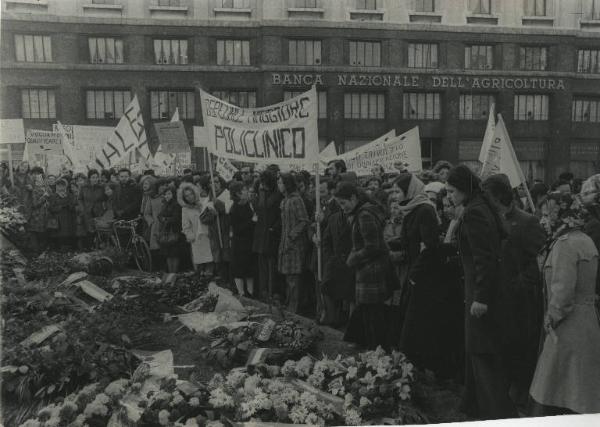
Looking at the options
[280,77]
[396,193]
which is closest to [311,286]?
[396,193]

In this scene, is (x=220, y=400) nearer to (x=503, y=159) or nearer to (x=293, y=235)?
(x=293, y=235)

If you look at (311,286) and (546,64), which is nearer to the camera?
(546,64)

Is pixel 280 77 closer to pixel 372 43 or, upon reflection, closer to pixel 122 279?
pixel 372 43

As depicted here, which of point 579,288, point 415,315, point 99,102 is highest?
point 99,102

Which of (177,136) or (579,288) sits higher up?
(177,136)

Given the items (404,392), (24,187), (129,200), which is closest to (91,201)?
(129,200)

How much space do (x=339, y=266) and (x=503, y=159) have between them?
7.45 feet

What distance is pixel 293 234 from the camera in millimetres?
8039

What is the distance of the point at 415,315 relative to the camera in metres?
5.59

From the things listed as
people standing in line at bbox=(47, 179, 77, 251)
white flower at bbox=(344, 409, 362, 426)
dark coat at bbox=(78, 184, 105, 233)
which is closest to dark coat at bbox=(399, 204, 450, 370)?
white flower at bbox=(344, 409, 362, 426)

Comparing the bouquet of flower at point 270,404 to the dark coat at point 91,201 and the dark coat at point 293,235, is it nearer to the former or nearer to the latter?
the dark coat at point 293,235

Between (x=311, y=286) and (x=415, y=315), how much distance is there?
120 inches

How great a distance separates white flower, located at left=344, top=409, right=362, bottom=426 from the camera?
201 inches

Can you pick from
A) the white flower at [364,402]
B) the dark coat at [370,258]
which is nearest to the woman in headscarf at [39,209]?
the dark coat at [370,258]
